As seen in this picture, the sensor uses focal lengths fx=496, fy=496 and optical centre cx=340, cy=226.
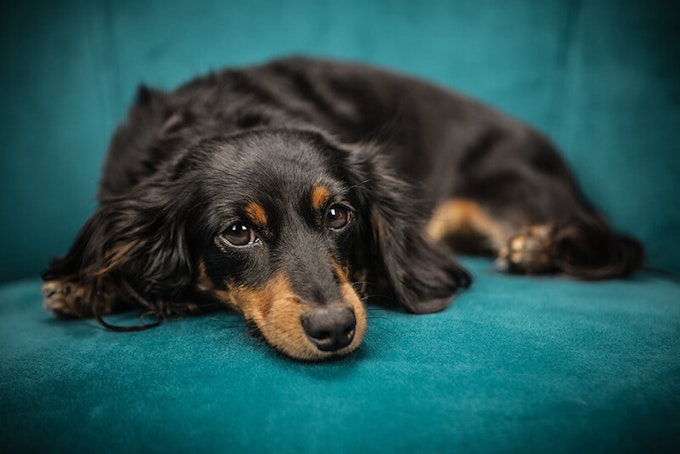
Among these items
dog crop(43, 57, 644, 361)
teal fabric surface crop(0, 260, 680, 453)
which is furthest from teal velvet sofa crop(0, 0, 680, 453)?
dog crop(43, 57, 644, 361)

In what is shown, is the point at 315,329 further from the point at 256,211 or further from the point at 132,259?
the point at 132,259

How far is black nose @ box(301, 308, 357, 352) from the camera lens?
Result: 1.19m

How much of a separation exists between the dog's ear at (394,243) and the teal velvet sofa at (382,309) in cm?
13

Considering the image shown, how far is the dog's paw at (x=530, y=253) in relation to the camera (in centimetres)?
211

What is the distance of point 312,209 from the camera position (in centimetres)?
155

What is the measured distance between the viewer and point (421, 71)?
284cm

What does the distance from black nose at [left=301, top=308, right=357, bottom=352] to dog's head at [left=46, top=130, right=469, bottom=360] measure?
3 cm

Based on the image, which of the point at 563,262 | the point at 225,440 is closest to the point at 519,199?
the point at 563,262

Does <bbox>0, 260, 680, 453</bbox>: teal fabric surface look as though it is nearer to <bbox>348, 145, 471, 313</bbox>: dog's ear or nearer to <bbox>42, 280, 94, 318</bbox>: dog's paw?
<bbox>42, 280, 94, 318</bbox>: dog's paw

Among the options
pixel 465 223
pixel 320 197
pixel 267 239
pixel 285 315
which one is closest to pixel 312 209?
pixel 320 197

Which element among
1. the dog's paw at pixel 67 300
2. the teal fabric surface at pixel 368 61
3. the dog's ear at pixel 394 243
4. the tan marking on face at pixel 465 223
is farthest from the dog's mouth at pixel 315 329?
the teal fabric surface at pixel 368 61

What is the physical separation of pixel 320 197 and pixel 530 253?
1050 mm

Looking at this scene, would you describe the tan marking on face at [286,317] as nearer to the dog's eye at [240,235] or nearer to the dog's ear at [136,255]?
the dog's eye at [240,235]

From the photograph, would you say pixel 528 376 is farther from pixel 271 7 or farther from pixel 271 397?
pixel 271 7
